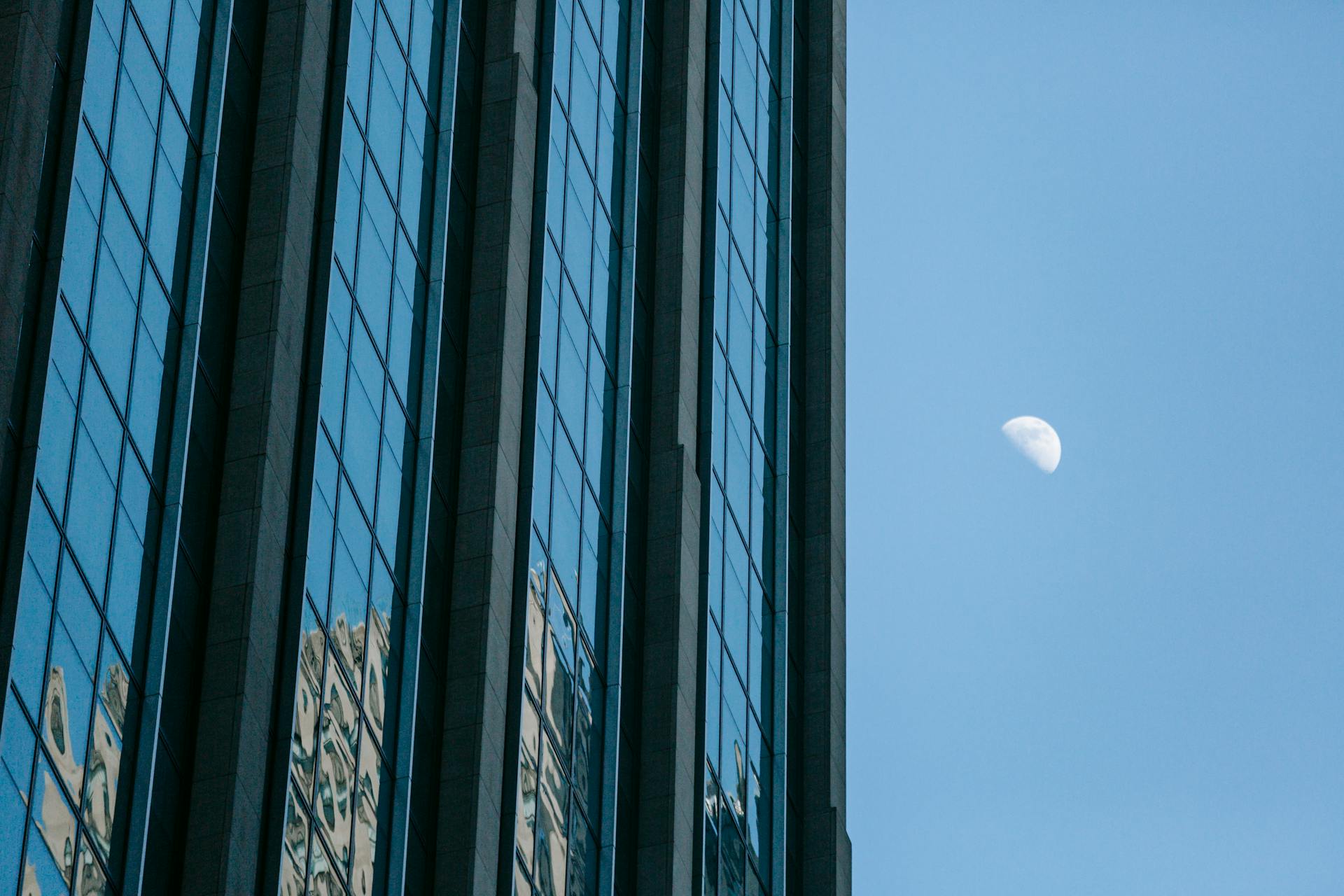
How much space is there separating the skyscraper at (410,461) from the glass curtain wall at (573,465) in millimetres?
128

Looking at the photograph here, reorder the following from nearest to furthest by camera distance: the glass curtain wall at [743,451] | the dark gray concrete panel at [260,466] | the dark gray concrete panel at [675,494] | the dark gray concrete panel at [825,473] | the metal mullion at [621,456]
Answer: the dark gray concrete panel at [260,466] → the metal mullion at [621,456] → the dark gray concrete panel at [675,494] → the glass curtain wall at [743,451] → the dark gray concrete panel at [825,473]

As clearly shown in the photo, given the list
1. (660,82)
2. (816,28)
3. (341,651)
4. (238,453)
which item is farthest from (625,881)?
(816,28)

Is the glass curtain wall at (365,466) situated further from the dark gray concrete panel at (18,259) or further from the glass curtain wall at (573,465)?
the dark gray concrete panel at (18,259)

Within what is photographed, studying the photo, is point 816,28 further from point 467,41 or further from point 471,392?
point 471,392

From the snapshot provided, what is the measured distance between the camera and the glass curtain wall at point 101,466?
110 feet

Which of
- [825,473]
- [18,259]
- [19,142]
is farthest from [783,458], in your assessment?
[18,259]

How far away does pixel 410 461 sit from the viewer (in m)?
46.2

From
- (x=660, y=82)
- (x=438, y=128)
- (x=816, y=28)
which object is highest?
(x=816, y=28)

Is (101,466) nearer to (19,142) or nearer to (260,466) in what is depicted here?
(260,466)

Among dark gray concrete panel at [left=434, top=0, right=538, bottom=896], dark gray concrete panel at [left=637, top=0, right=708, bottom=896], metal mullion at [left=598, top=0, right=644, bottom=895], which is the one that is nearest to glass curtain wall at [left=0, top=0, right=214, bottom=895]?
dark gray concrete panel at [left=434, top=0, right=538, bottom=896]

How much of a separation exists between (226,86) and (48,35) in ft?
22.3

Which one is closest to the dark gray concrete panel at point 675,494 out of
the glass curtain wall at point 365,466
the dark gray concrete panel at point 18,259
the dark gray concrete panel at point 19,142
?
the glass curtain wall at point 365,466

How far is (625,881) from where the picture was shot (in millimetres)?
53000

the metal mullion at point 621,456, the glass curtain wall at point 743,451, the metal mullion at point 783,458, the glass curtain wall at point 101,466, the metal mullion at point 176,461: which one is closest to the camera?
the glass curtain wall at point 101,466
